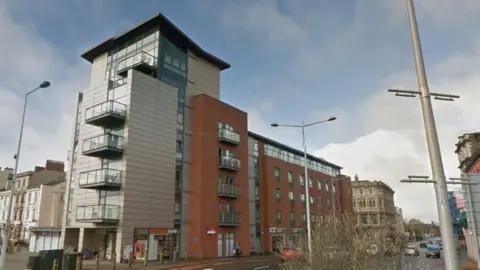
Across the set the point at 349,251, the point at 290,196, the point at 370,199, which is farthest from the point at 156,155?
the point at 370,199

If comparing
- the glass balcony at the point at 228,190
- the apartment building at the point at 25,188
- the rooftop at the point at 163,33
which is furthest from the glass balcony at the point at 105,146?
the apartment building at the point at 25,188

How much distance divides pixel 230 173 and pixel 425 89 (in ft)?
114

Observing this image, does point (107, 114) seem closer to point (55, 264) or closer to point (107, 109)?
point (107, 109)

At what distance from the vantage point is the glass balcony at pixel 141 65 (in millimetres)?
35000

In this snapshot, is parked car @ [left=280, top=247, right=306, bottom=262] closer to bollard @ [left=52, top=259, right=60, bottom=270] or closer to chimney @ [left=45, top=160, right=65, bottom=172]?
bollard @ [left=52, top=259, right=60, bottom=270]

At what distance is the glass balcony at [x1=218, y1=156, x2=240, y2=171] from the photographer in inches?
1521

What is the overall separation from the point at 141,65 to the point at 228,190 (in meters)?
15.1

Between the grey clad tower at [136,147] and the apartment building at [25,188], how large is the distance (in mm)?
28028

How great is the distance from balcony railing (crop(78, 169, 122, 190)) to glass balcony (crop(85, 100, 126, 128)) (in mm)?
4435

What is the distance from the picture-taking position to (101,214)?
29.1 meters

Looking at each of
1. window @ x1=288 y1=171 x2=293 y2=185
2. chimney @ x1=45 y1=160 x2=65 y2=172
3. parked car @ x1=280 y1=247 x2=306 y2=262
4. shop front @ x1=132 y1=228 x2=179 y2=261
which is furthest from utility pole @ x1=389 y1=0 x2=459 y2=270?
chimney @ x1=45 y1=160 x2=65 y2=172

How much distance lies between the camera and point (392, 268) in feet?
32.6

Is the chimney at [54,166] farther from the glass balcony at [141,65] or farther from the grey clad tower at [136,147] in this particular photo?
the glass balcony at [141,65]

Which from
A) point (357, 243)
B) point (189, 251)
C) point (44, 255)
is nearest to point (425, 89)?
point (357, 243)
